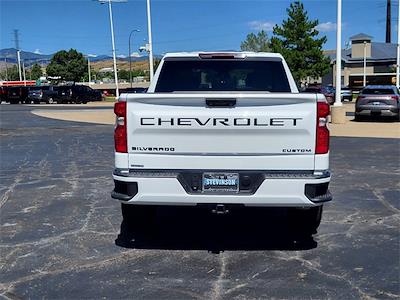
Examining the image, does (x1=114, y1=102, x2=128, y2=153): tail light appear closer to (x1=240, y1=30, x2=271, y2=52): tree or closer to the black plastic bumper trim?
the black plastic bumper trim

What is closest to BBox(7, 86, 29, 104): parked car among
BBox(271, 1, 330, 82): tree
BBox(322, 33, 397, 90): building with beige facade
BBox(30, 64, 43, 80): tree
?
BBox(271, 1, 330, 82): tree

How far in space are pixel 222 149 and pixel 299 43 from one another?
173 ft

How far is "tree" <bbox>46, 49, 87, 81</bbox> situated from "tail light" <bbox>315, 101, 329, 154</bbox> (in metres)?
125

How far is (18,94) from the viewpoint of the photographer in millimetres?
54156

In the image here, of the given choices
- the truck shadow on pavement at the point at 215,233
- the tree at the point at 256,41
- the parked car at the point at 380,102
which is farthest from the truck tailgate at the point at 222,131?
the tree at the point at 256,41

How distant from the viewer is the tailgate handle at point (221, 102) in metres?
4.68

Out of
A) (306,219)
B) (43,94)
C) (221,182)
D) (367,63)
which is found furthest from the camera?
(367,63)

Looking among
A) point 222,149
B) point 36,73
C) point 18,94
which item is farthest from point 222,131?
point 36,73

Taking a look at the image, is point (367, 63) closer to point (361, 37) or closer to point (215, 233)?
point (361, 37)

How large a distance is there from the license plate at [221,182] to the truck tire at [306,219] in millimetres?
1189

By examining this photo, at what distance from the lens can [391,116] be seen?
21.8 m

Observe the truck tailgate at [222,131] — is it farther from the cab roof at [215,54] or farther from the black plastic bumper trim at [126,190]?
the cab roof at [215,54]

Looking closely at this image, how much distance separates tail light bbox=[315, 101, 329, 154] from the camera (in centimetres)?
468

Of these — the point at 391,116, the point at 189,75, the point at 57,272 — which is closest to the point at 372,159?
the point at 189,75
